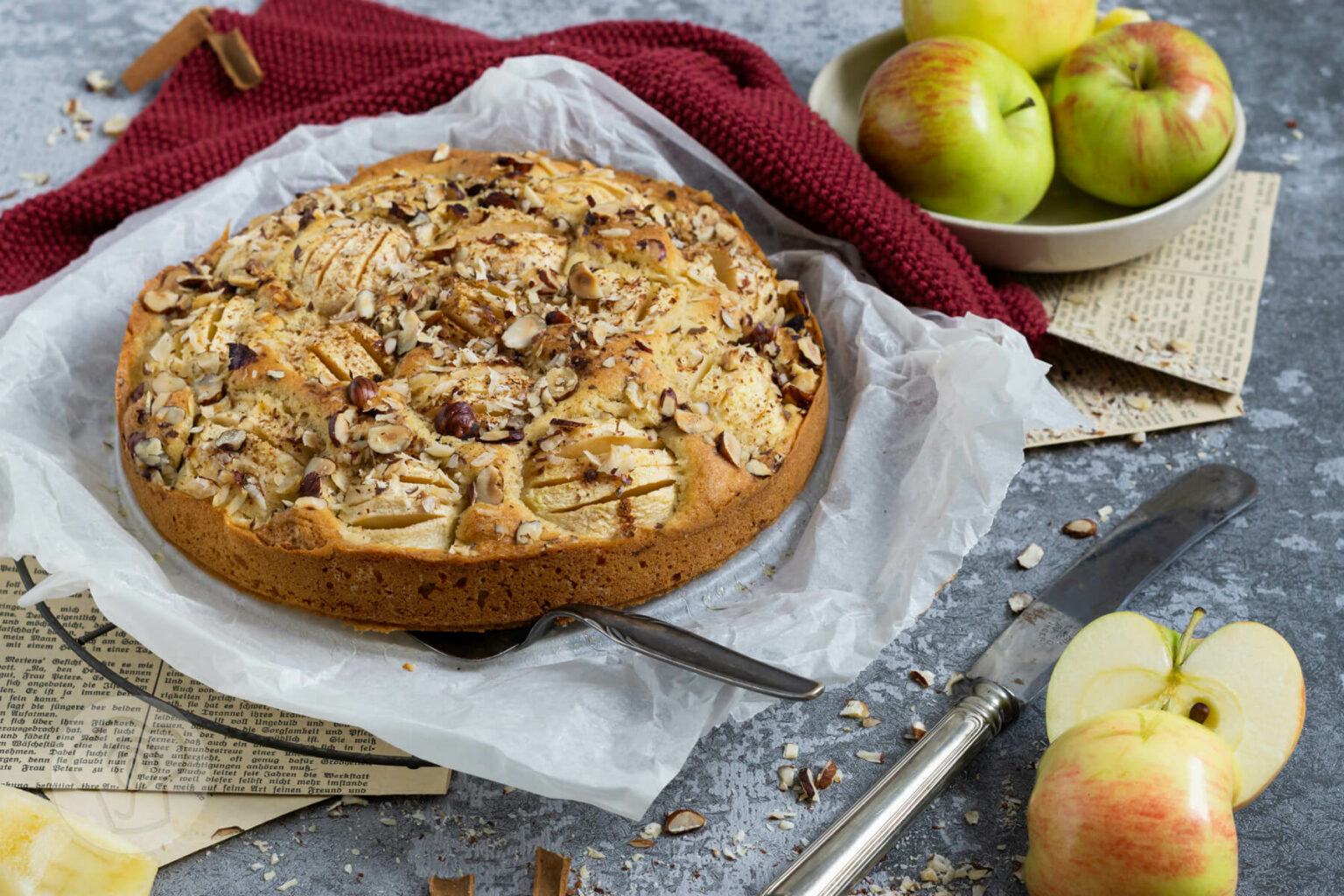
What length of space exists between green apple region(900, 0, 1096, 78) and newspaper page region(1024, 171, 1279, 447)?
450 millimetres

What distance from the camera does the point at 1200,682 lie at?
1.50 m

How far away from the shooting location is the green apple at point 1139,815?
1316mm

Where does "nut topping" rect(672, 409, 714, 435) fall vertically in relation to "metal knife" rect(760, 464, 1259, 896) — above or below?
above

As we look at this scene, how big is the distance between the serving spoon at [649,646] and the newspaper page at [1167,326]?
2.69 feet

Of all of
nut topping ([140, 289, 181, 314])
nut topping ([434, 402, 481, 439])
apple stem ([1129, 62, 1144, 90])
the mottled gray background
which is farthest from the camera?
apple stem ([1129, 62, 1144, 90])

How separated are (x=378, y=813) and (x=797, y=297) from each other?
1.00 meters

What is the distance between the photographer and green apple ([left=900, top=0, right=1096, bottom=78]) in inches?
89.3

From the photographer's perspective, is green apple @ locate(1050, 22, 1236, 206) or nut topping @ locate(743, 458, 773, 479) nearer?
nut topping @ locate(743, 458, 773, 479)

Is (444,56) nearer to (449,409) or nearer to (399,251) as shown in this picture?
(399,251)

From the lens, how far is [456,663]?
159 cm

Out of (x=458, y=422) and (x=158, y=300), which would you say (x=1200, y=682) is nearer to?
(x=458, y=422)

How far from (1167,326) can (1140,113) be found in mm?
395

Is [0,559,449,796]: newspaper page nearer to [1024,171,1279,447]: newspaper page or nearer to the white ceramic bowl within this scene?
[1024,171,1279,447]: newspaper page

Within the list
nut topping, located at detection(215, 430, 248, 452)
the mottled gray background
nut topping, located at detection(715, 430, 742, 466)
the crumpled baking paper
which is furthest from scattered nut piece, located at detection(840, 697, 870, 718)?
nut topping, located at detection(215, 430, 248, 452)
